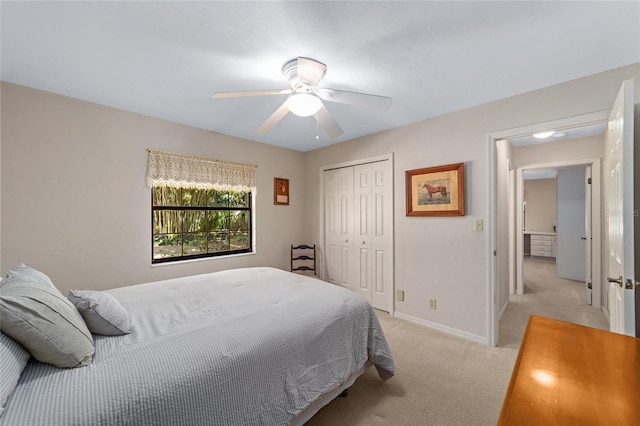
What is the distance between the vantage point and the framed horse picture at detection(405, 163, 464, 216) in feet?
9.29

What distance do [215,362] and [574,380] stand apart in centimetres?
133

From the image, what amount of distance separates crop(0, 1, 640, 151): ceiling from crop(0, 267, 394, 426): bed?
1.70 m

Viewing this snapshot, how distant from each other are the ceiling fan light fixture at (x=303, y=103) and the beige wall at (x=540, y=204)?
835 cm

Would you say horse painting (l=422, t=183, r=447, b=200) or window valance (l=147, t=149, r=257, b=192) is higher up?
window valance (l=147, t=149, r=257, b=192)

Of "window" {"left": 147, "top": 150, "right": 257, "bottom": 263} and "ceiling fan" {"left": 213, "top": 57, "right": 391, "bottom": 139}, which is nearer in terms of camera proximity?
"ceiling fan" {"left": 213, "top": 57, "right": 391, "bottom": 139}

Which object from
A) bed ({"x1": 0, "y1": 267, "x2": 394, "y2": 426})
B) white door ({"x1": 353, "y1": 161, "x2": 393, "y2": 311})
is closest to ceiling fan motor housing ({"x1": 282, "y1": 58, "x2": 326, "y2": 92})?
bed ({"x1": 0, "y1": 267, "x2": 394, "y2": 426})

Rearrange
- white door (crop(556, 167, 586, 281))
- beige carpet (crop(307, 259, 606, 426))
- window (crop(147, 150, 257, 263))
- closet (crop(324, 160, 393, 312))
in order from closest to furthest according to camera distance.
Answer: beige carpet (crop(307, 259, 606, 426)), window (crop(147, 150, 257, 263)), closet (crop(324, 160, 393, 312)), white door (crop(556, 167, 586, 281))

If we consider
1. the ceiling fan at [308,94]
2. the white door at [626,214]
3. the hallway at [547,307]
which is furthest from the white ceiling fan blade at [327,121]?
the hallway at [547,307]

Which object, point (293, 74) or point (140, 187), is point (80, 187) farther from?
point (293, 74)

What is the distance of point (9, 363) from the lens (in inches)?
35.9

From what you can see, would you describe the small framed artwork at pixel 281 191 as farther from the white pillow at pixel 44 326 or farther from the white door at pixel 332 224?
the white pillow at pixel 44 326

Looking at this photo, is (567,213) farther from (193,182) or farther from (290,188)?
(193,182)

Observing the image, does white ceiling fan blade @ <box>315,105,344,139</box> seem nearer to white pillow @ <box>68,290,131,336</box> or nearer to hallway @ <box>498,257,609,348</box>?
white pillow @ <box>68,290,131,336</box>

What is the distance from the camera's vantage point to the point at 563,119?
7.32ft
